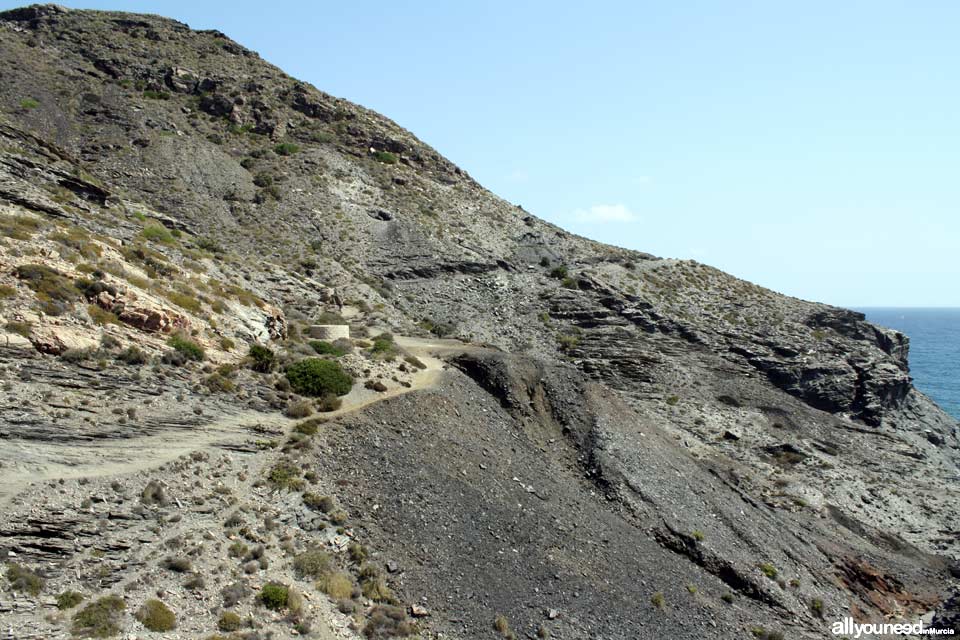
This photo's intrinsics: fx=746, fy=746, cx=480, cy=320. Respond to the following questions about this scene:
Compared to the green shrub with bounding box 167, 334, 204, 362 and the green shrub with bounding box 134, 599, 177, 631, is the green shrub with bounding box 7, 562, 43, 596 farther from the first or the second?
the green shrub with bounding box 167, 334, 204, 362

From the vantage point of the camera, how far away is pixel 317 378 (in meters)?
30.6

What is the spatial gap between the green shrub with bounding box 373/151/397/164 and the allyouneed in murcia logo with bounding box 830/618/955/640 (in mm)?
59230

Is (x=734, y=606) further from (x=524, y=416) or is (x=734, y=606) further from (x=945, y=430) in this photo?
(x=945, y=430)

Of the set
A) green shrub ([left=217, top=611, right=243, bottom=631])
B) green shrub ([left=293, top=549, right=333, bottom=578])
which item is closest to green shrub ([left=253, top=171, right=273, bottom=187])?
green shrub ([left=293, top=549, right=333, bottom=578])

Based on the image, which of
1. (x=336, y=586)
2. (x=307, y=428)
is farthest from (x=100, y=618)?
(x=307, y=428)

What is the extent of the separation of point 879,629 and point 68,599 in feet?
92.6

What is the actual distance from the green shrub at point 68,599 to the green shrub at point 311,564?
5533 millimetres

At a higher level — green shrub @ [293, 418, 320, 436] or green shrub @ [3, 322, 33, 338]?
green shrub @ [3, 322, 33, 338]

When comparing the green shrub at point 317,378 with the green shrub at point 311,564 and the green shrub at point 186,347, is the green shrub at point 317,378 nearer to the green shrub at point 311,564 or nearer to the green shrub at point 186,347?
the green shrub at point 186,347

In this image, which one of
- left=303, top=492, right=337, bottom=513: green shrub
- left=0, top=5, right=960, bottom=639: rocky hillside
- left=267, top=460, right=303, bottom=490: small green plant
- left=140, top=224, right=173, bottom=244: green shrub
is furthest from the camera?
left=140, top=224, right=173, bottom=244: green shrub

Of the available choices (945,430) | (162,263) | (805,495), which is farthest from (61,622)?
(945,430)

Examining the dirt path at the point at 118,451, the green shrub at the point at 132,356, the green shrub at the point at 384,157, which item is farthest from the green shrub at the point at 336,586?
the green shrub at the point at 384,157

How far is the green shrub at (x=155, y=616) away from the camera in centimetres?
1662

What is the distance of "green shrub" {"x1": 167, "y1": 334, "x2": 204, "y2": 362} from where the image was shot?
28.2 meters
